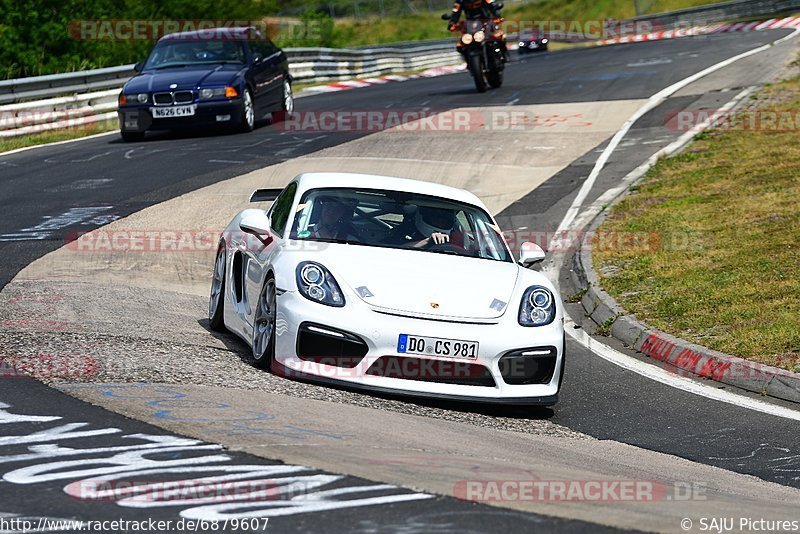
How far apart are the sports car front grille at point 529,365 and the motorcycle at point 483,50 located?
19.3 meters

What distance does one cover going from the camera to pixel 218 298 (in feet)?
30.9

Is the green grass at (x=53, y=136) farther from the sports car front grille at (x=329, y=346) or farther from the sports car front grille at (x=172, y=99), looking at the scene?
the sports car front grille at (x=329, y=346)

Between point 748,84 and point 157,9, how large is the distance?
82.7 feet

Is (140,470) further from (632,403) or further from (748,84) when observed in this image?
(748,84)

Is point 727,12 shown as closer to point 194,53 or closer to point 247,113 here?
point 247,113

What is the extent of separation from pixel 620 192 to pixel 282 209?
29.4ft

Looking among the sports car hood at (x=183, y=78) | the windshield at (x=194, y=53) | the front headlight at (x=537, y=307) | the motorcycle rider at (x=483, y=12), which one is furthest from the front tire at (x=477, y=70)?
the front headlight at (x=537, y=307)

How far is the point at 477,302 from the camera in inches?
303

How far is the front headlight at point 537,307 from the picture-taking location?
7.81m

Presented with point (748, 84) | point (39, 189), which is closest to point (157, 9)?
→ point (748, 84)

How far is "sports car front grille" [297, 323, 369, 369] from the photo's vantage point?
7418mm
